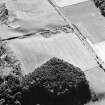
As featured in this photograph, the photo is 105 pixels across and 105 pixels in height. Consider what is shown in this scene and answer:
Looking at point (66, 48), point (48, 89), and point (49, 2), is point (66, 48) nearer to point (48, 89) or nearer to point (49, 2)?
point (48, 89)

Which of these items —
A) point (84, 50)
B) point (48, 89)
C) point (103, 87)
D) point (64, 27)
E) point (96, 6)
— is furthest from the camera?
point (96, 6)

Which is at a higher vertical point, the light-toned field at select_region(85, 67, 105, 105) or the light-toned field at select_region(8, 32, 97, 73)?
the light-toned field at select_region(8, 32, 97, 73)

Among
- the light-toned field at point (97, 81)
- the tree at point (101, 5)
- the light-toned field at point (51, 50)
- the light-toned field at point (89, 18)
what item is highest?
the tree at point (101, 5)

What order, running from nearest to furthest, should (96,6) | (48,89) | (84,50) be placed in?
(48,89) → (84,50) → (96,6)

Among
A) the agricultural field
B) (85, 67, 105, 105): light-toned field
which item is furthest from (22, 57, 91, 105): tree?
the agricultural field

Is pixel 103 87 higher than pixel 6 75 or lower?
lower

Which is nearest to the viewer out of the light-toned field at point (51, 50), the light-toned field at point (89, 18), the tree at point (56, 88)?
the tree at point (56, 88)

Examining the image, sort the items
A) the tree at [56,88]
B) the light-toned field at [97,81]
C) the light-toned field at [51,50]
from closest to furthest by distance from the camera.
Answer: the tree at [56,88], the light-toned field at [97,81], the light-toned field at [51,50]

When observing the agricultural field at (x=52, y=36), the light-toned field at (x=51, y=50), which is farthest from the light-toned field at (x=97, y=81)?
the light-toned field at (x=51, y=50)

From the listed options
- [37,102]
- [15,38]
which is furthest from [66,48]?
[37,102]

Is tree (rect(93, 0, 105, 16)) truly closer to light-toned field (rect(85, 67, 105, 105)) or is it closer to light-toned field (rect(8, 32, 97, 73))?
light-toned field (rect(8, 32, 97, 73))

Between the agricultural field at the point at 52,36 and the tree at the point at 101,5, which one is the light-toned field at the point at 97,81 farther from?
the tree at the point at 101,5
